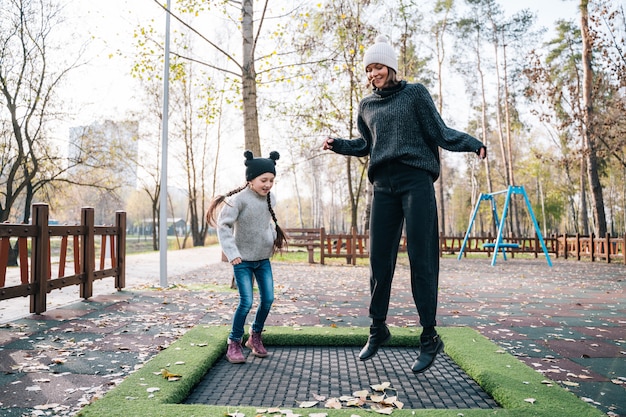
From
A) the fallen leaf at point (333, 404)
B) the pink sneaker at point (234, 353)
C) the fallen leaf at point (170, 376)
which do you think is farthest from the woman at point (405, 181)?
the fallen leaf at point (170, 376)

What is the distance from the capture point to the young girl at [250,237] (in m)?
3.34

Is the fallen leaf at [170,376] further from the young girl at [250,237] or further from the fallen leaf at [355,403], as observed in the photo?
the fallen leaf at [355,403]

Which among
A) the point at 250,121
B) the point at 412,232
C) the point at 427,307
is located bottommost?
the point at 427,307

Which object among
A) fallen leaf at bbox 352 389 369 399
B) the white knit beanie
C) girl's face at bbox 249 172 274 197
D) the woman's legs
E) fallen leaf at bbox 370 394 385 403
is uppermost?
the white knit beanie

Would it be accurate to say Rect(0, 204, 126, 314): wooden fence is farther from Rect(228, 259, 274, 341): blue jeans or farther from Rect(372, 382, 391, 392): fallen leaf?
Rect(372, 382, 391, 392): fallen leaf

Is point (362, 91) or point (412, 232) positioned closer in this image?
point (412, 232)

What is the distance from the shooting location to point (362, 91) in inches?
656

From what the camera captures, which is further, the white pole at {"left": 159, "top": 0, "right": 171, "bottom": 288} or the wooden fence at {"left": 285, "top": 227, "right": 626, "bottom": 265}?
the wooden fence at {"left": 285, "top": 227, "right": 626, "bottom": 265}

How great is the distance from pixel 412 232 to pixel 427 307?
496 mm

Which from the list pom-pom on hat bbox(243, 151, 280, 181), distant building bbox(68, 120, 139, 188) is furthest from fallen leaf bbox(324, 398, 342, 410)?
distant building bbox(68, 120, 139, 188)

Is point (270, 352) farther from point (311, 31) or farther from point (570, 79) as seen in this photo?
point (570, 79)

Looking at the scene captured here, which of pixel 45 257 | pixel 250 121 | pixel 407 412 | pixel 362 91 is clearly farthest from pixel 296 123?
pixel 407 412

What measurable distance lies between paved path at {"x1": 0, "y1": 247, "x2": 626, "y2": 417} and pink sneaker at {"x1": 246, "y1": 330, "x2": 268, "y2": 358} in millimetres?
792

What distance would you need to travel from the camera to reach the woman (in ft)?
9.36
